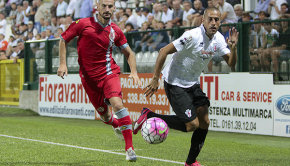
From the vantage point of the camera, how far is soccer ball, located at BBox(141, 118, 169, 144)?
758 centimetres

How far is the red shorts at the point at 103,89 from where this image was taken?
830 centimetres

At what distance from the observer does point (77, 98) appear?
60.4 feet

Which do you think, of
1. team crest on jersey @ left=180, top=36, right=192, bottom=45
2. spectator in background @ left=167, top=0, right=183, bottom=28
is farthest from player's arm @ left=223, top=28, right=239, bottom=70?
spectator in background @ left=167, top=0, right=183, bottom=28

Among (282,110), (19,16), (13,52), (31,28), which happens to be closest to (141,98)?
(282,110)

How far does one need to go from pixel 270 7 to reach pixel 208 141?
15.7 feet

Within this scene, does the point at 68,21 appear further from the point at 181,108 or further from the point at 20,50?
the point at 181,108

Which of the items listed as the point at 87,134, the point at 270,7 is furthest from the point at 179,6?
the point at 87,134

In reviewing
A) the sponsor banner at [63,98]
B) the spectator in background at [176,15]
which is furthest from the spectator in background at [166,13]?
the sponsor banner at [63,98]

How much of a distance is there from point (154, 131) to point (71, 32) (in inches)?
78.9

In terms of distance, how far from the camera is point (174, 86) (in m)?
7.60

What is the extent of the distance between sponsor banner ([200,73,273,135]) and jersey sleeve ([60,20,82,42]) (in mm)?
6047

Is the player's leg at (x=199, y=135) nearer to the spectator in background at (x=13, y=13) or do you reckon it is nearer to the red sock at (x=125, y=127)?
the red sock at (x=125, y=127)

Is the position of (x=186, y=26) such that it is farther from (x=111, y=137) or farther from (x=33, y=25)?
(x=33, y=25)

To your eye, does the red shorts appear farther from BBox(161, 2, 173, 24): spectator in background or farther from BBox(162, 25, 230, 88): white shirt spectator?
BBox(161, 2, 173, 24): spectator in background
